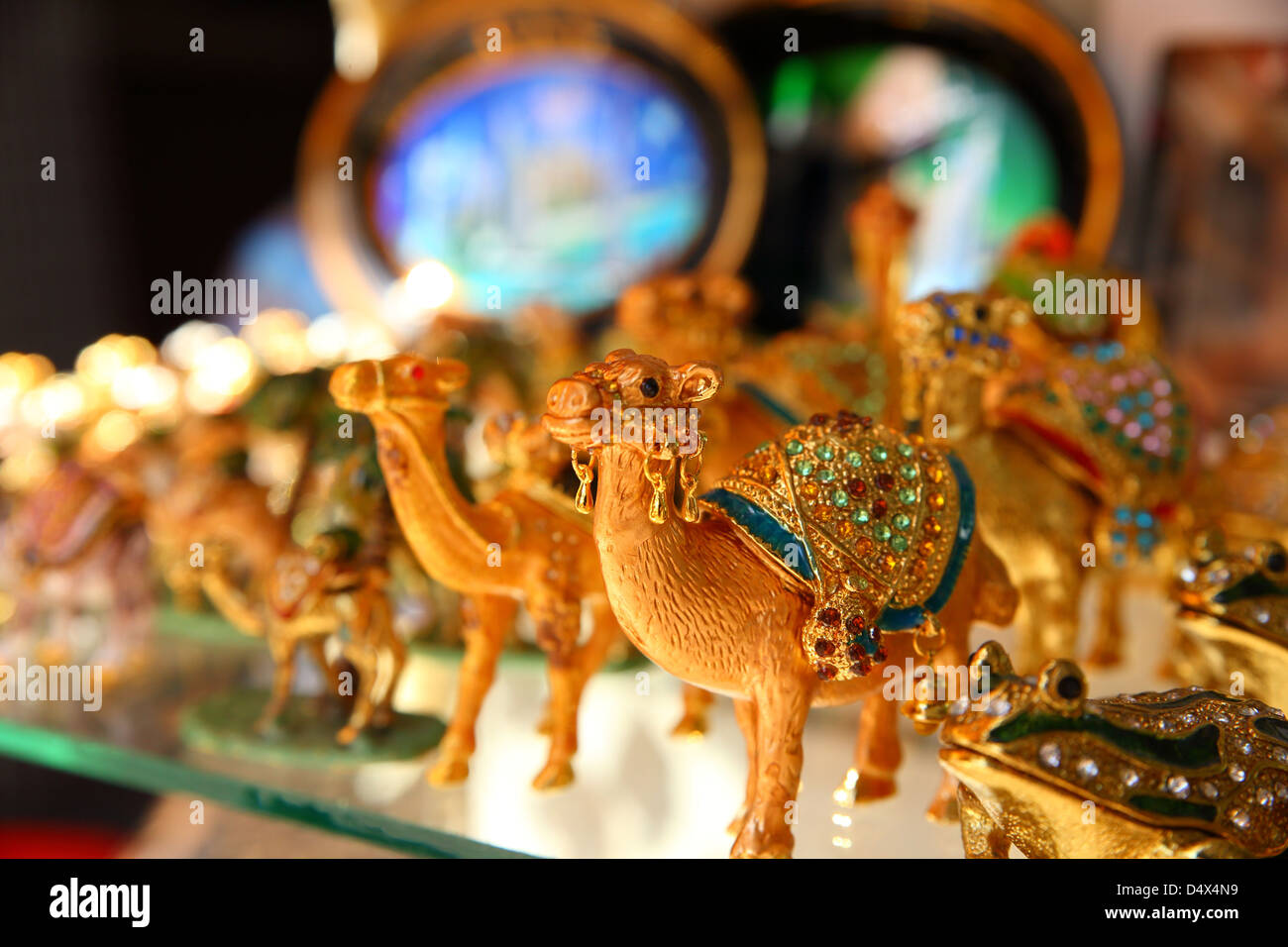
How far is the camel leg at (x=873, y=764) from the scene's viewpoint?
1201 millimetres

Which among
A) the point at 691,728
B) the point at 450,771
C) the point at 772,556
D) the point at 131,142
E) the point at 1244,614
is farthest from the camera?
the point at 131,142

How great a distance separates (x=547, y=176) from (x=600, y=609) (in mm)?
2093

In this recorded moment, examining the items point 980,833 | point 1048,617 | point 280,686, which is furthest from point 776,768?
point 280,686

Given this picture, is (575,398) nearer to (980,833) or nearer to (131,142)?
(980,833)

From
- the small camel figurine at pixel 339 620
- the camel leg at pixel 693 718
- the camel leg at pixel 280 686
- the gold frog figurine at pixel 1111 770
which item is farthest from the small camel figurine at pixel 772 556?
the camel leg at pixel 280 686

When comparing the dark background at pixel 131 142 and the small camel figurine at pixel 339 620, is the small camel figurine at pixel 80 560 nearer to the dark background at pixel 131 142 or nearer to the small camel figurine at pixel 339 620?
the small camel figurine at pixel 339 620

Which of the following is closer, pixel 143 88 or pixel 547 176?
pixel 547 176

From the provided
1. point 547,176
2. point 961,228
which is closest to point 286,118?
point 547,176

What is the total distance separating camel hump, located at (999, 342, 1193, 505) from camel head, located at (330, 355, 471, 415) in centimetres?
69

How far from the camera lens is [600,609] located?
1.29 meters

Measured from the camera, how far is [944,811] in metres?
1.18

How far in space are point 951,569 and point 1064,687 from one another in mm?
210

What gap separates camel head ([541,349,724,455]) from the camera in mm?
874
